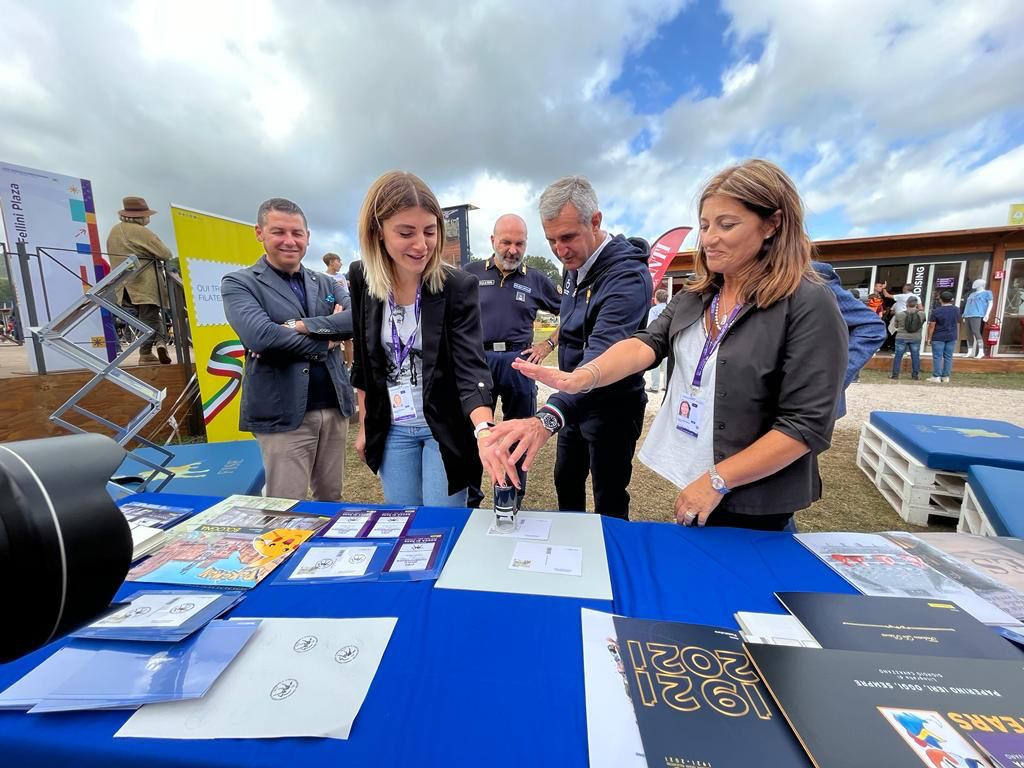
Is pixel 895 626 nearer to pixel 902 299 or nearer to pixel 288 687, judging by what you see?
pixel 288 687

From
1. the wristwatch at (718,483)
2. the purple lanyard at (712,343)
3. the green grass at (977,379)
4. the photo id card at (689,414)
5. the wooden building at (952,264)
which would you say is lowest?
the green grass at (977,379)

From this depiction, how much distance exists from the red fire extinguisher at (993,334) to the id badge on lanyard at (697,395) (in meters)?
13.5

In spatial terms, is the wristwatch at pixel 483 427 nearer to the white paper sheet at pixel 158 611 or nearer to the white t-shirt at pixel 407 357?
the white t-shirt at pixel 407 357

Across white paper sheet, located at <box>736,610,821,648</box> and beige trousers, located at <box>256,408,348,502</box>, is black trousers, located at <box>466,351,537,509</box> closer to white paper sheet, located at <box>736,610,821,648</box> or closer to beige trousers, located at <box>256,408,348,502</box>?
beige trousers, located at <box>256,408,348,502</box>

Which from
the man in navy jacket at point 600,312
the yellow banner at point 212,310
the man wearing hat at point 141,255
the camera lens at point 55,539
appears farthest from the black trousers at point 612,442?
the man wearing hat at point 141,255

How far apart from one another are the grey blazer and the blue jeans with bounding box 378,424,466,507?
26.9 inches

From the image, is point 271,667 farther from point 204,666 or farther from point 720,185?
point 720,185

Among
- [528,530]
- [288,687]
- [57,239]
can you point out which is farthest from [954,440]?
[57,239]

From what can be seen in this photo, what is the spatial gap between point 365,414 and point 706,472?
4.09 ft

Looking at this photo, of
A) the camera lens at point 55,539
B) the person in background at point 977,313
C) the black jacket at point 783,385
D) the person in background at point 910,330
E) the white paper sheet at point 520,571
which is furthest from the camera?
the person in background at point 977,313

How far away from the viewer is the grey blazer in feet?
6.64

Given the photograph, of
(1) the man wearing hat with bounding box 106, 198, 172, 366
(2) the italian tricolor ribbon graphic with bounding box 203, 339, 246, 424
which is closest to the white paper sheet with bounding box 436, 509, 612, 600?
(2) the italian tricolor ribbon graphic with bounding box 203, 339, 246, 424

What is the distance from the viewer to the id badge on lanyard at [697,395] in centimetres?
134

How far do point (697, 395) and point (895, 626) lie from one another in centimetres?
72
